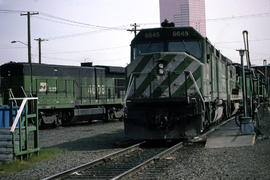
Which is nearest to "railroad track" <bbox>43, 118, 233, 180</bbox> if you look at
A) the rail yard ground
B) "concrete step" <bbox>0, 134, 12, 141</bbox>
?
the rail yard ground

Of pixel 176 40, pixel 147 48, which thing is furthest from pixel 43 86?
pixel 176 40

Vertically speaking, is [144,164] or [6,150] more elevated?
[6,150]

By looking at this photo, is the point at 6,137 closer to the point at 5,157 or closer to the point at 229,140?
the point at 5,157

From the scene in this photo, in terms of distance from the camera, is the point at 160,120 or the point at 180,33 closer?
the point at 160,120

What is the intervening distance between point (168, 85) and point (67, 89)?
10871 millimetres

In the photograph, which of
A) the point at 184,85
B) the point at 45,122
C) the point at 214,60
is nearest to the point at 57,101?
the point at 45,122

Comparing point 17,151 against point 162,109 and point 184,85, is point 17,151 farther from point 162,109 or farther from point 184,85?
point 184,85

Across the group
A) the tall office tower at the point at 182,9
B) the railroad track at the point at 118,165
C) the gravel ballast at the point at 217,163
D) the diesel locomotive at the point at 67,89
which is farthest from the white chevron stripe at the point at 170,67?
the tall office tower at the point at 182,9

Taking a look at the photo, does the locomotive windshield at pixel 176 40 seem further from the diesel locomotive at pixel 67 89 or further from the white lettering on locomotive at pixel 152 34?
the diesel locomotive at pixel 67 89

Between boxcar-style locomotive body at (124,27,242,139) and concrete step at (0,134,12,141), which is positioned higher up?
boxcar-style locomotive body at (124,27,242,139)

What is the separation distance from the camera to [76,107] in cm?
1992

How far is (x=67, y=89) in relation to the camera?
19.4 metres

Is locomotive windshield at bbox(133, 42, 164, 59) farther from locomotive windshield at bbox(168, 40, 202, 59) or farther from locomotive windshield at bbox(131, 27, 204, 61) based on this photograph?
locomotive windshield at bbox(168, 40, 202, 59)

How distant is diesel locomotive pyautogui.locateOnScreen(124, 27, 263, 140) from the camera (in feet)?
30.5
